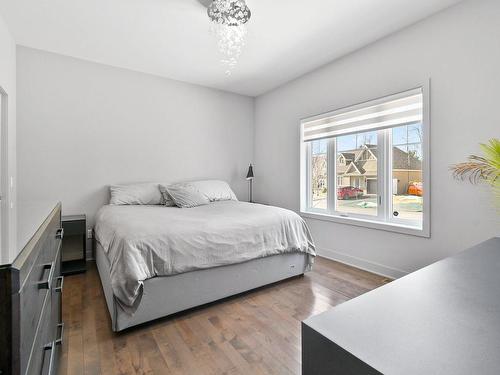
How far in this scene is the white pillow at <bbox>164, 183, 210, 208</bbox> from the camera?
3197 mm

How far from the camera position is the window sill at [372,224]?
2.48 metres

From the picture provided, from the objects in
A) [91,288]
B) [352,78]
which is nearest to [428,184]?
[352,78]

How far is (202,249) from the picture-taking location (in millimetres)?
2018

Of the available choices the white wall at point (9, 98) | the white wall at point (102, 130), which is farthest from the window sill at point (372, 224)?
the white wall at point (9, 98)

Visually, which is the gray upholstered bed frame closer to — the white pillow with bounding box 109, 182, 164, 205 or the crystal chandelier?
the white pillow with bounding box 109, 182, 164, 205

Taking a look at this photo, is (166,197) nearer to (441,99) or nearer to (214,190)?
(214,190)

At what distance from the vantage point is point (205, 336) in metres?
1.75

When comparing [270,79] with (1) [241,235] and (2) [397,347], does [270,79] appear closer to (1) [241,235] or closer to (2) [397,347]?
(1) [241,235]

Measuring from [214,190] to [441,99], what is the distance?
283 cm

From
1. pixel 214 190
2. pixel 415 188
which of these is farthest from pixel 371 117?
pixel 214 190

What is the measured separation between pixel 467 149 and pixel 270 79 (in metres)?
2.63

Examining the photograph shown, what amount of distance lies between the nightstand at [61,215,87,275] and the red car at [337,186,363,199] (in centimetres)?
313

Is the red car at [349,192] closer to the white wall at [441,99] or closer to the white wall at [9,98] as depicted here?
the white wall at [441,99]

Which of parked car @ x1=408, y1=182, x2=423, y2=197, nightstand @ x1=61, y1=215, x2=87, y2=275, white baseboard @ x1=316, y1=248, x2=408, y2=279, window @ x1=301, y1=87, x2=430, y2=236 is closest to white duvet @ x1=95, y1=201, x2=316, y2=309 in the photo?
nightstand @ x1=61, y1=215, x2=87, y2=275
